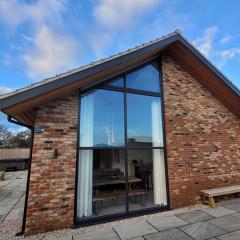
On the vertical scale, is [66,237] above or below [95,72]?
below

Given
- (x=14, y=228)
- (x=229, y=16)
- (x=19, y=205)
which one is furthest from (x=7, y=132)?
(x=229, y=16)

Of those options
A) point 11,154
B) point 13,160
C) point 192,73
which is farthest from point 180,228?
point 11,154

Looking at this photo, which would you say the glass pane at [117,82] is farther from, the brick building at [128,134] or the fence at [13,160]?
the fence at [13,160]

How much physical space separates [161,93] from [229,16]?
16.8 feet

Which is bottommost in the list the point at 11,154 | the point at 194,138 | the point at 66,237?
the point at 66,237

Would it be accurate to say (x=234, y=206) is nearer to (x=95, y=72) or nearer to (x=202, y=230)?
(x=202, y=230)

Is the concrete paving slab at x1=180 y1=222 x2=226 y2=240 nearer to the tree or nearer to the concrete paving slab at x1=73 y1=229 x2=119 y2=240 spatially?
the concrete paving slab at x1=73 y1=229 x2=119 y2=240

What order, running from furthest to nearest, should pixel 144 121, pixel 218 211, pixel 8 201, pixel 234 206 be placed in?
pixel 8 201 < pixel 144 121 < pixel 234 206 < pixel 218 211

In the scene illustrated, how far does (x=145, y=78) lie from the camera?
6.07m

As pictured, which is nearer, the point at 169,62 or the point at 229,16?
the point at 169,62

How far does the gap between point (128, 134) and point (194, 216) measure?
107 inches

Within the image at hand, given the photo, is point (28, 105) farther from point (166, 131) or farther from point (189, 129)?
point (189, 129)

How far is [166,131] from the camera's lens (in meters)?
5.75

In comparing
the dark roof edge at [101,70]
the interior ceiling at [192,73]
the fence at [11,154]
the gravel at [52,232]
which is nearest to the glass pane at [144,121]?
the interior ceiling at [192,73]
